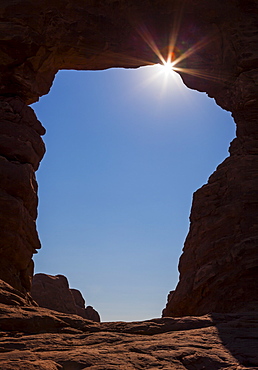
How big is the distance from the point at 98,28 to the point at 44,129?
4.90 meters

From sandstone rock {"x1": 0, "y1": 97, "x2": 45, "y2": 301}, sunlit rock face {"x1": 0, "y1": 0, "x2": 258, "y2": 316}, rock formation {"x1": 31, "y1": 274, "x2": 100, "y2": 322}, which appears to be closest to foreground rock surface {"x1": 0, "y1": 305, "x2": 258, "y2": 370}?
sunlit rock face {"x1": 0, "y1": 0, "x2": 258, "y2": 316}

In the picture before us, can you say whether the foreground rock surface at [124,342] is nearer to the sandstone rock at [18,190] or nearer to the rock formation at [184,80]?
the rock formation at [184,80]

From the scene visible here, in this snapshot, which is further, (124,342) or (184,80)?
(184,80)

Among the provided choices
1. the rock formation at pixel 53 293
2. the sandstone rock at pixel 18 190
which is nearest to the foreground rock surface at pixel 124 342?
the sandstone rock at pixel 18 190

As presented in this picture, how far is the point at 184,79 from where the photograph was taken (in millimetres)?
16469

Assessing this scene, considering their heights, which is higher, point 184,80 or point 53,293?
point 184,80

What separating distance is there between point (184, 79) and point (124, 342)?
42.5 ft

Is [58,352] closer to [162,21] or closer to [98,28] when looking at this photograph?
[98,28]

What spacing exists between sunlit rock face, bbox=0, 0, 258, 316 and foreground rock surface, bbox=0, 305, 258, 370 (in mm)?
3764

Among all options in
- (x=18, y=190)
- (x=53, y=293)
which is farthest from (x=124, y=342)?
(x=53, y=293)

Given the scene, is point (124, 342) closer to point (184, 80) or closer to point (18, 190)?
point (18, 190)

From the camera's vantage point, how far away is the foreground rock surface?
16.6ft

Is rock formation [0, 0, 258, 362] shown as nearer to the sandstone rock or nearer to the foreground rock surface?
the sandstone rock

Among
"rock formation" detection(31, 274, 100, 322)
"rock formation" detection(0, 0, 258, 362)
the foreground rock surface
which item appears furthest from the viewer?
"rock formation" detection(31, 274, 100, 322)
